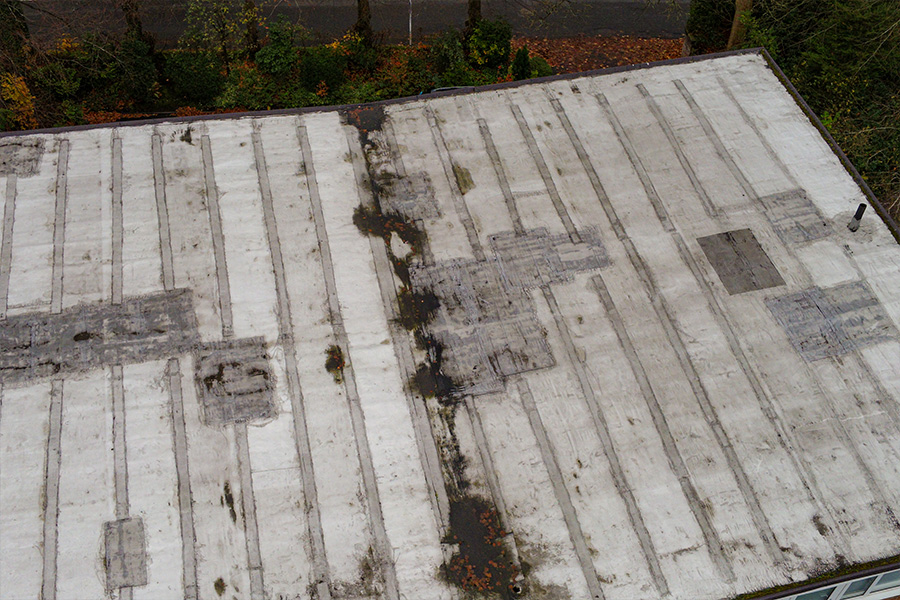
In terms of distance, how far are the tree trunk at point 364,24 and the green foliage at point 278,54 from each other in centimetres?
275

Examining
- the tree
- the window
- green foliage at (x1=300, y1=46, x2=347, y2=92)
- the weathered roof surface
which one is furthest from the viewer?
green foliage at (x1=300, y1=46, x2=347, y2=92)

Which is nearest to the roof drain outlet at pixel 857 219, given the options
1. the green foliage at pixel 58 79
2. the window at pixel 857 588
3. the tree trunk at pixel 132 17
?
the window at pixel 857 588

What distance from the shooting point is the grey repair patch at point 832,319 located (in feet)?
52.3

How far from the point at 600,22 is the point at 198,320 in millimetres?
24742

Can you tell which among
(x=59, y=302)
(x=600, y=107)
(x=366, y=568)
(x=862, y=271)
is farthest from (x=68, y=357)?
(x=862, y=271)

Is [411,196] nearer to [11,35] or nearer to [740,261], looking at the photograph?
[740,261]

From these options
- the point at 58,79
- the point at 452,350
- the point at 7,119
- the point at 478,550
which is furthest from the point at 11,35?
the point at 478,550

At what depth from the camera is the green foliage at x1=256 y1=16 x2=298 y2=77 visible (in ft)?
90.9

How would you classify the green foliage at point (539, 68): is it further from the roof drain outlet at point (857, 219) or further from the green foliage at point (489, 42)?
the roof drain outlet at point (857, 219)

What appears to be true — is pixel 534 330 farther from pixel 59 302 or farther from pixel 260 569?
pixel 59 302

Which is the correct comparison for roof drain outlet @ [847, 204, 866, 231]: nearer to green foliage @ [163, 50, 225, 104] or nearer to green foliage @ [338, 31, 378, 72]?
green foliage @ [338, 31, 378, 72]

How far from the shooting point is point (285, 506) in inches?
536

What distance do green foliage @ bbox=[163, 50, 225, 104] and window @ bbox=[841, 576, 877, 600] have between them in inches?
1038

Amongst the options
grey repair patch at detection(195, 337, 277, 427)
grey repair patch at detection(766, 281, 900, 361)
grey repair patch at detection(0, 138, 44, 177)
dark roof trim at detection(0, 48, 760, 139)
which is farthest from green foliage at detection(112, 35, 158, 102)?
grey repair patch at detection(766, 281, 900, 361)
